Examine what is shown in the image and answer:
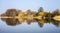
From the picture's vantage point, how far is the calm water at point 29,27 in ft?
7.15

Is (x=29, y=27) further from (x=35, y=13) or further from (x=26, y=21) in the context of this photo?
(x=35, y=13)

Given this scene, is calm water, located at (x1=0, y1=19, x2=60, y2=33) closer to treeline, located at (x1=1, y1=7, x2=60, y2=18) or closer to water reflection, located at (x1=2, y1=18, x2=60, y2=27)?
water reflection, located at (x1=2, y1=18, x2=60, y2=27)

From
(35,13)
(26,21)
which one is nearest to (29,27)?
(26,21)

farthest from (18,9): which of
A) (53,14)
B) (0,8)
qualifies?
(53,14)

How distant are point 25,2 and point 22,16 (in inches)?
9.5

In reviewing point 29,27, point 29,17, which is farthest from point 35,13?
point 29,27

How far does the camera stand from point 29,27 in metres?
2.20

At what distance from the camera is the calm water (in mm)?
2180

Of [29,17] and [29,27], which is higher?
[29,17]

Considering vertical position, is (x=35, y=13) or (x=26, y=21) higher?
(x=35, y=13)

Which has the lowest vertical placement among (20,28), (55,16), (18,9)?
(20,28)

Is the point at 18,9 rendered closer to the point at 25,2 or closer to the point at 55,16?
the point at 25,2

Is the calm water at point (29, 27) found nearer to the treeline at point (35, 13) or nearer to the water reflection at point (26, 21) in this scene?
the water reflection at point (26, 21)

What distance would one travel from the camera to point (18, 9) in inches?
A: 87.2
